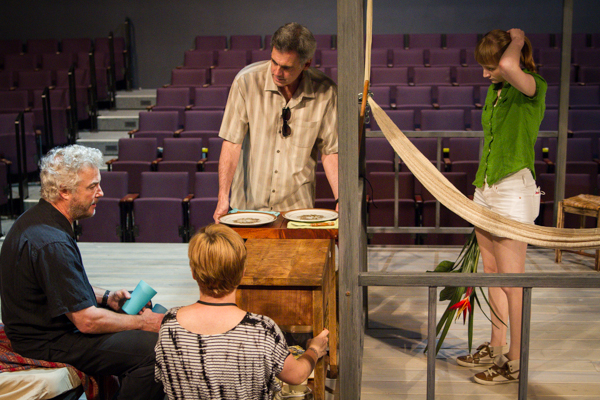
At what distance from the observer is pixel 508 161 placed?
214cm

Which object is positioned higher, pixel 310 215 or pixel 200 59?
pixel 200 59

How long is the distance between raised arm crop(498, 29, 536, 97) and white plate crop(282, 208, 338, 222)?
0.81 meters

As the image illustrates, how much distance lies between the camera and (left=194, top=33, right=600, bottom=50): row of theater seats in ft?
29.4

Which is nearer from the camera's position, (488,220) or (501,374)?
(488,220)

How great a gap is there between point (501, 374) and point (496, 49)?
1.23m

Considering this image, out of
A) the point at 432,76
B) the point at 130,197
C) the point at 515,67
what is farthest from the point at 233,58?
the point at 515,67

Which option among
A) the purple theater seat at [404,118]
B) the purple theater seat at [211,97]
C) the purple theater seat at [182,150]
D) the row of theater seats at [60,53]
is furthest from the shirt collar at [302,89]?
the row of theater seats at [60,53]

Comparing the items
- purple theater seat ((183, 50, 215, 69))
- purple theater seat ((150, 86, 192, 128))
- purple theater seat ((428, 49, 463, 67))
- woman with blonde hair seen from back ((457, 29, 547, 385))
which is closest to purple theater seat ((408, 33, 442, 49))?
purple theater seat ((428, 49, 463, 67))

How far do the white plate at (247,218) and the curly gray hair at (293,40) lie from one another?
0.67 m

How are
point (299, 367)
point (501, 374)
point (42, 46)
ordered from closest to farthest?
point (299, 367) < point (501, 374) < point (42, 46)

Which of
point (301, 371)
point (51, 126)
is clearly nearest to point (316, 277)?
point (301, 371)

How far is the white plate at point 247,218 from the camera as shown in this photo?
2180 millimetres

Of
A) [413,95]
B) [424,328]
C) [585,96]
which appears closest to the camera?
[424,328]

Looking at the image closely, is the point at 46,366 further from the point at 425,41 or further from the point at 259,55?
the point at 425,41
